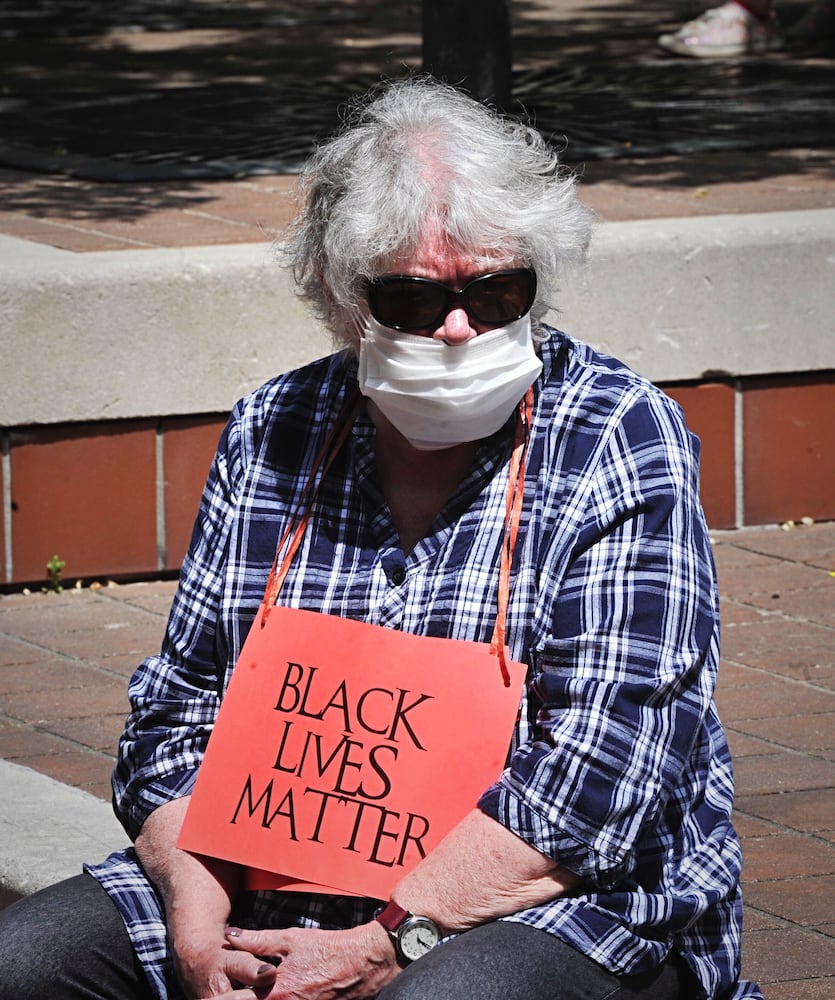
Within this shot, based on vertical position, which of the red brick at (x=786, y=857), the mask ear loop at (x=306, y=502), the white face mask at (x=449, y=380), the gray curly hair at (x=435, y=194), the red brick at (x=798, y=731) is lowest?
the red brick at (x=798, y=731)

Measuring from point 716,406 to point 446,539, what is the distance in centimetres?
290

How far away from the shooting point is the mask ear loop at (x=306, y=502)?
2309mm

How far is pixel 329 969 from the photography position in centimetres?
207

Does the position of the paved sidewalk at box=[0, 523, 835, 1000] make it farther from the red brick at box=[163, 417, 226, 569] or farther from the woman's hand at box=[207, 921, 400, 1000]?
the woman's hand at box=[207, 921, 400, 1000]

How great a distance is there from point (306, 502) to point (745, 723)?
1.75 m

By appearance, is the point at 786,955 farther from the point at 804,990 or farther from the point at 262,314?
the point at 262,314

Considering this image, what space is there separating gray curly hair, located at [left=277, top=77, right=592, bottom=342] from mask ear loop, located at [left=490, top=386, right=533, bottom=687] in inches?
5.6

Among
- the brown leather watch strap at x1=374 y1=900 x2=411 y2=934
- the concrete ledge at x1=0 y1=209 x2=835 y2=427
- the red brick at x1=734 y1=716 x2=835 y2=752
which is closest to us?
the brown leather watch strap at x1=374 y1=900 x2=411 y2=934

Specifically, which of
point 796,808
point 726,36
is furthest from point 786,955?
point 726,36

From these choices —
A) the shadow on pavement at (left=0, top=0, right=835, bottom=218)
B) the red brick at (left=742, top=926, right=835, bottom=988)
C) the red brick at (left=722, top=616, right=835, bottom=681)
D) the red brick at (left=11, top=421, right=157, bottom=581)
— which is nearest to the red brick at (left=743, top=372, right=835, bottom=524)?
the red brick at (left=722, top=616, right=835, bottom=681)

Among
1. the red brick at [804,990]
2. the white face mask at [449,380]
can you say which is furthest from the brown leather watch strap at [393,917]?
the red brick at [804,990]

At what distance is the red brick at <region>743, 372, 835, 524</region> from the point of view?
5.07 m

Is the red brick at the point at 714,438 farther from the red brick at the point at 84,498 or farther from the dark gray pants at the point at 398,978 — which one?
the dark gray pants at the point at 398,978

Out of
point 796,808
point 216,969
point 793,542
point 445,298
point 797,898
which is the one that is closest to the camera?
point 216,969
